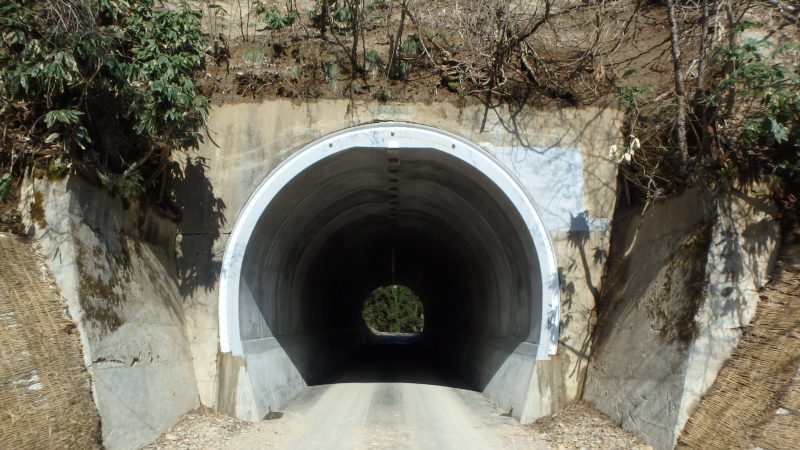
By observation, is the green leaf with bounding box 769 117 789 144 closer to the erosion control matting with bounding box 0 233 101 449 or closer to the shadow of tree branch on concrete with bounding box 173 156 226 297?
the shadow of tree branch on concrete with bounding box 173 156 226 297

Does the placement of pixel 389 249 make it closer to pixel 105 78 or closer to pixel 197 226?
pixel 197 226

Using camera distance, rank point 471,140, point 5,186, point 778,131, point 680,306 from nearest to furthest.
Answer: point 778,131 → point 5,186 → point 680,306 → point 471,140

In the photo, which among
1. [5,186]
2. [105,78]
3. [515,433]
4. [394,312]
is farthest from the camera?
[394,312]

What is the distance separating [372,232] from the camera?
56.7ft

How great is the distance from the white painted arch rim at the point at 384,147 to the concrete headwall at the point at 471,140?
0.25 metres

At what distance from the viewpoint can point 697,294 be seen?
23.9 feet

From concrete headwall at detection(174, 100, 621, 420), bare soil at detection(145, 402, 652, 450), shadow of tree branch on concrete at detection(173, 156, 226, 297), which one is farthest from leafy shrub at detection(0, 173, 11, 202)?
bare soil at detection(145, 402, 652, 450)

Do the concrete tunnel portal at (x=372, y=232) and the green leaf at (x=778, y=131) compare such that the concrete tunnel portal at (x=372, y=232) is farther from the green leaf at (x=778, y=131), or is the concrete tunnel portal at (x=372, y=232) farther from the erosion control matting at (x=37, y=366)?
the green leaf at (x=778, y=131)

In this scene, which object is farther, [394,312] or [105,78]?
[394,312]

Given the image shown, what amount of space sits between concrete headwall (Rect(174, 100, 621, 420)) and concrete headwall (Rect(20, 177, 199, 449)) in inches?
25.1

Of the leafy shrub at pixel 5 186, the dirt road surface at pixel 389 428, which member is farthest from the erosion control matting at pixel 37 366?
the dirt road surface at pixel 389 428

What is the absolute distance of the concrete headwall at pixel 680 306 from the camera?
6953 mm

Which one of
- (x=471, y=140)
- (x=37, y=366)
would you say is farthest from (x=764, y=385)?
(x=37, y=366)

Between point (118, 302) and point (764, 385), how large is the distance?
23.8 ft
